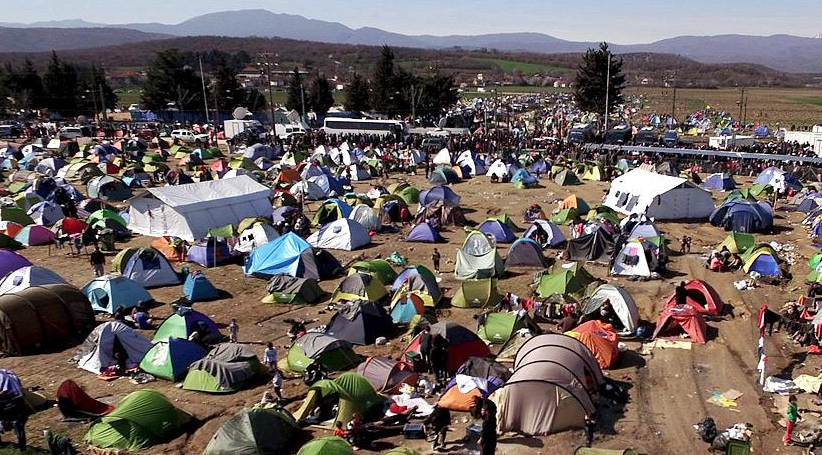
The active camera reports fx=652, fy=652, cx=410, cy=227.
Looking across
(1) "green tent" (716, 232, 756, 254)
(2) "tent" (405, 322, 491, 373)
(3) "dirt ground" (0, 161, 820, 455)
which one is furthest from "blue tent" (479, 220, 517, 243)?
(2) "tent" (405, 322, 491, 373)

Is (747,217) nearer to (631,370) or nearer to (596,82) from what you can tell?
(631,370)

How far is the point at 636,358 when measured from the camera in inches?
532

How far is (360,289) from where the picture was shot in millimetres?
16656

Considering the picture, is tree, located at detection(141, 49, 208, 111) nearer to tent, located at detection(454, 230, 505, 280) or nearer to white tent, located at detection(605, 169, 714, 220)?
white tent, located at detection(605, 169, 714, 220)

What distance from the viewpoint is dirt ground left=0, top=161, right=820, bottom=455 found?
10.5 metres

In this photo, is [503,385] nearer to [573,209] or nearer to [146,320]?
[146,320]

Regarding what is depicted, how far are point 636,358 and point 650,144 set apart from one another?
36787 millimetres

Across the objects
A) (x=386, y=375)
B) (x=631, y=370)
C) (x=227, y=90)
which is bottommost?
(x=631, y=370)

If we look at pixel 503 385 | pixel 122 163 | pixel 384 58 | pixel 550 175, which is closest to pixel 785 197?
pixel 550 175

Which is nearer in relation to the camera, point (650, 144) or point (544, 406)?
point (544, 406)

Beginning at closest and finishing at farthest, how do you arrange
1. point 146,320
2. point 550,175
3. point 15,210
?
point 146,320, point 15,210, point 550,175

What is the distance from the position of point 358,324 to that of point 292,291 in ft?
10.9

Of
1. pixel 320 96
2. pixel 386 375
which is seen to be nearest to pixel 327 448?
pixel 386 375

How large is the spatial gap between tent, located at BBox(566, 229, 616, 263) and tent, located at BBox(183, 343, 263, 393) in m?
A: 11.4
